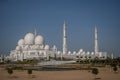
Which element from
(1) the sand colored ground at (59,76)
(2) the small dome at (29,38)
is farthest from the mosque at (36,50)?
(1) the sand colored ground at (59,76)

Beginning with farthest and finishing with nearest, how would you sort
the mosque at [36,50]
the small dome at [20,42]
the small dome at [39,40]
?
the small dome at [20,42] < the small dome at [39,40] < the mosque at [36,50]

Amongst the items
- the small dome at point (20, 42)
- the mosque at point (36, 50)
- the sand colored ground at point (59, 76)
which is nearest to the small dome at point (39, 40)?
the mosque at point (36, 50)

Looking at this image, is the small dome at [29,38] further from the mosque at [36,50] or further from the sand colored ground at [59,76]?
the sand colored ground at [59,76]

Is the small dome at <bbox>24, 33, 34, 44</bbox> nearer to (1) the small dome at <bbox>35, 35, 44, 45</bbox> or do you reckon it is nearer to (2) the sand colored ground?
(1) the small dome at <bbox>35, 35, 44, 45</bbox>

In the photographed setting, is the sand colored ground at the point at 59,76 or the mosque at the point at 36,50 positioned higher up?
the mosque at the point at 36,50

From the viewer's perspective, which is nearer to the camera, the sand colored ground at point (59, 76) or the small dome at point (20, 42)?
the sand colored ground at point (59, 76)

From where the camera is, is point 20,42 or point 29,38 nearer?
point 29,38

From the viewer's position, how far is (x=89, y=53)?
7581 centimetres

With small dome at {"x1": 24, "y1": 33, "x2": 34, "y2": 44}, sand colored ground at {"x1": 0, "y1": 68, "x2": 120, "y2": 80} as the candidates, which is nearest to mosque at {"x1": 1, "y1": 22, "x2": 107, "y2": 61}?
small dome at {"x1": 24, "y1": 33, "x2": 34, "y2": 44}

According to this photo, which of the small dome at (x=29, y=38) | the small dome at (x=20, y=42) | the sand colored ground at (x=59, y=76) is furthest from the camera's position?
the small dome at (x=20, y=42)

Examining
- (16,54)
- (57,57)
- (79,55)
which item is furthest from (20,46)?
(79,55)

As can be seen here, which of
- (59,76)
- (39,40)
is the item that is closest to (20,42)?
(39,40)

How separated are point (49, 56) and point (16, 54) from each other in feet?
33.4

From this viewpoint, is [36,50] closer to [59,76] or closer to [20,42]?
[20,42]
